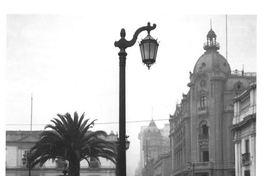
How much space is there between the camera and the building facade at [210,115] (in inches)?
1849

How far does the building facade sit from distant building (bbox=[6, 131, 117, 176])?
31.5 ft

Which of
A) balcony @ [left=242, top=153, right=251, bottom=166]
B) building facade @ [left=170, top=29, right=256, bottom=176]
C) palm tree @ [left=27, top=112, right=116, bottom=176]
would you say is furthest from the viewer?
building facade @ [left=170, top=29, right=256, bottom=176]

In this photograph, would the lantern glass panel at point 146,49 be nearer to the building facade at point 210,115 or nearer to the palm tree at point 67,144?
the palm tree at point 67,144

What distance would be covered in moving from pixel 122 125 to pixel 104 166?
36.0 metres

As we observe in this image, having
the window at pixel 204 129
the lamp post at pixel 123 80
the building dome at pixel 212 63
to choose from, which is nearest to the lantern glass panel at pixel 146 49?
the lamp post at pixel 123 80

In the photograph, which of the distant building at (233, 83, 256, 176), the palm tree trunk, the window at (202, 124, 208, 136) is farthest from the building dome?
the palm tree trunk

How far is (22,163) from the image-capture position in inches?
1688

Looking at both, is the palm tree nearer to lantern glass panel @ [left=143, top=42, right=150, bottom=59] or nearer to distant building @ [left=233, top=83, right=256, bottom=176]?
distant building @ [left=233, top=83, right=256, bottom=176]

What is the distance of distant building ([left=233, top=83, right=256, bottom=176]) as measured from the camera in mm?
30312

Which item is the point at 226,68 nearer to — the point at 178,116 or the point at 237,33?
the point at 178,116

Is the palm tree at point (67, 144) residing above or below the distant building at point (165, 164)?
above

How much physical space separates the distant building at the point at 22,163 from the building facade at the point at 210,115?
9593mm

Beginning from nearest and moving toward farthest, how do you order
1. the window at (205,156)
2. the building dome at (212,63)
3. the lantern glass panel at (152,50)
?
the lantern glass panel at (152,50) < the building dome at (212,63) < the window at (205,156)
